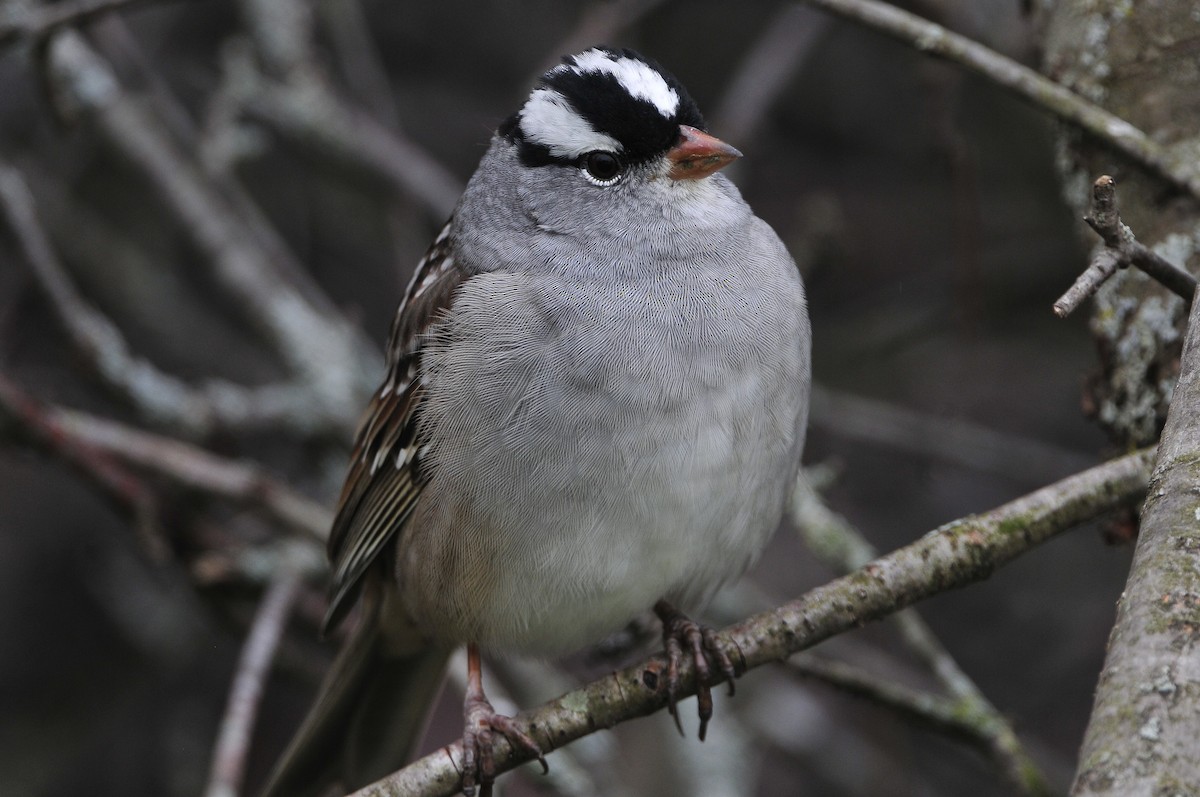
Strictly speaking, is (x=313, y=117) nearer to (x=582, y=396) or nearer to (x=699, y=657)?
(x=582, y=396)

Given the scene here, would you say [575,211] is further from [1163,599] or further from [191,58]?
[191,58]

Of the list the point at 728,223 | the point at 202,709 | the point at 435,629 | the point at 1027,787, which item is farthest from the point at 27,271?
the point at 1027,787

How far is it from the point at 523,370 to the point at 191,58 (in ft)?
10.5

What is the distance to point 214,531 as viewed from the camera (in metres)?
3.56

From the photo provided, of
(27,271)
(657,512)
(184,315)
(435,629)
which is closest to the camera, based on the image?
(657,512)

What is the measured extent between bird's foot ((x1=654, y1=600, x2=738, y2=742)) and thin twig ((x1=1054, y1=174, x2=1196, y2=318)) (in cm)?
84

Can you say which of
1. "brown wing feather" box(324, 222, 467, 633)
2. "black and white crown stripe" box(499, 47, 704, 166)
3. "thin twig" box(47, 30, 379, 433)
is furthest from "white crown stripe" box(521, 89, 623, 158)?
"thin twig" box(47, 30, 379, 433)

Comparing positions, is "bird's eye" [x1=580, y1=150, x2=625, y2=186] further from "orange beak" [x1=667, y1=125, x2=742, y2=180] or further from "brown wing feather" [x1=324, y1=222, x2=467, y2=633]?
"brown wing feather" [x1=324, y1=222, x2=467, y2=633]

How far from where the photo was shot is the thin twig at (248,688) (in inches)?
102

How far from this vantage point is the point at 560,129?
8.46ft

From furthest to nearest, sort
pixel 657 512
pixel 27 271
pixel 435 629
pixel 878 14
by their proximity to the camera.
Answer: pixel 27 271 → pixel 435 629 → pixel 878 14 → pixel 657 512

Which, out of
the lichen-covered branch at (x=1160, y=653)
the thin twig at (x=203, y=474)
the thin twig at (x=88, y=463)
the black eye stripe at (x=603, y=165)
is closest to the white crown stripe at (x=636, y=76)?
the black eye stripe at (x=603, y=165)

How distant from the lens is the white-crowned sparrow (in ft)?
7.37

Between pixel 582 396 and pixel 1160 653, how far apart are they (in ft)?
3.81
